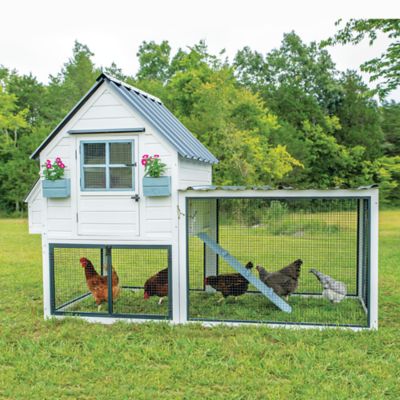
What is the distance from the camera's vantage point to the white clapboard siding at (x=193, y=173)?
5570 millimetres

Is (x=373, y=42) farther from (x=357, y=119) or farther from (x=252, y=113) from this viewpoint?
(x=357, y=119)

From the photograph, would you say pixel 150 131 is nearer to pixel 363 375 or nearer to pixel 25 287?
pixel 363 375

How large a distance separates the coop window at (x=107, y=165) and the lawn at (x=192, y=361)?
1707 millimetres

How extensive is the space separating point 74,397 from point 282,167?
56.1 ft

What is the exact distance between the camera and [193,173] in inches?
240

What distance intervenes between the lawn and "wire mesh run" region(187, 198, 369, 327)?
0.50 m

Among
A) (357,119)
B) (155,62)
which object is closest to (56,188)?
(155,62)

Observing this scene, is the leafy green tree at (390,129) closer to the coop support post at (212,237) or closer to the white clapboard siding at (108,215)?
the coop support post at (212,237)

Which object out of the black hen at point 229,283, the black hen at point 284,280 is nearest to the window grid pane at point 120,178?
the black hen at point 229,283

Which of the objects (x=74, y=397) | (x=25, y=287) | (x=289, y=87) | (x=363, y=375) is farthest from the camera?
(x=289, y=87)

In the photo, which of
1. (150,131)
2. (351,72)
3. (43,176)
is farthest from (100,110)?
(351,72)

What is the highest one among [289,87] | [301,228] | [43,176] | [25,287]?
[289,87]

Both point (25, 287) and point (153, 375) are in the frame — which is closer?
point (153, 375)

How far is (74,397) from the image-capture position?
371cm
